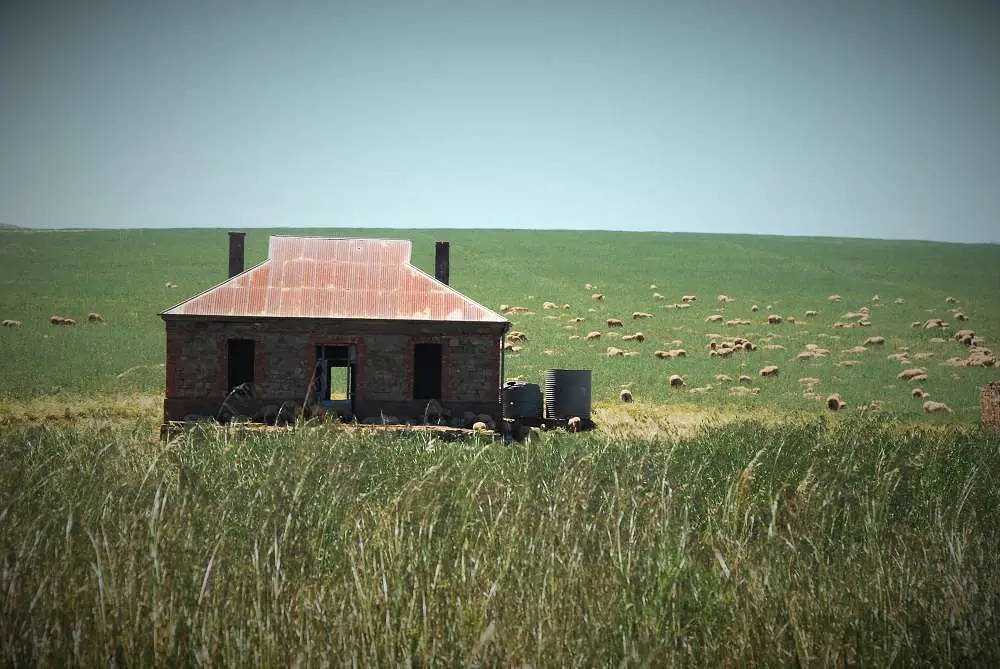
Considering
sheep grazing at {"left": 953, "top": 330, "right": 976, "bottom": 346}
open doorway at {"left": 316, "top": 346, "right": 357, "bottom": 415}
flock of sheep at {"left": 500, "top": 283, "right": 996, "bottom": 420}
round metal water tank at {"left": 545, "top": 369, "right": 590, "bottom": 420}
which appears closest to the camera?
open doorway at {"left": 316, "top": 346, "right": 357, "bottom": 415}

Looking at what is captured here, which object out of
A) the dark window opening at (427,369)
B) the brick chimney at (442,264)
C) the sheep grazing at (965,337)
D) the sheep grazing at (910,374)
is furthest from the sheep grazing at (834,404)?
the sheep grazing at (965,337)

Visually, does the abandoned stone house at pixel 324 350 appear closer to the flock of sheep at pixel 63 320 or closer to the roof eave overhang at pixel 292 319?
the roof eave overhang at pixel 292 319

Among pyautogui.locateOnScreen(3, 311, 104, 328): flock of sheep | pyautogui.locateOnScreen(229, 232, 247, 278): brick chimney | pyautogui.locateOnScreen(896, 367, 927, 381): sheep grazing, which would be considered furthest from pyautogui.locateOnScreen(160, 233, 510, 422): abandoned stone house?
pyautogui.locateOnScreen(3, 311, 104, 328): flock of sheep

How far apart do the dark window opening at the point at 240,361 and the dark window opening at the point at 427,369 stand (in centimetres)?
467

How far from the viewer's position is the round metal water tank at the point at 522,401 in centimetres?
3022

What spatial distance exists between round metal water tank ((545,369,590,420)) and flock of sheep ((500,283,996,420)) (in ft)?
20.6

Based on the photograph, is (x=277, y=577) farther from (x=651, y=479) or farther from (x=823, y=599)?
(x=651, y=479)

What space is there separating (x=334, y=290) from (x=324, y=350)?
1.79 metres

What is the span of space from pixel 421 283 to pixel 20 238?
255ft

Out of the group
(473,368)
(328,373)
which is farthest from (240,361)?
(473,368)

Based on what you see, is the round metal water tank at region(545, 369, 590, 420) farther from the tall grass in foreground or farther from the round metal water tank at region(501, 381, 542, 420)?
the tall grass in foreground

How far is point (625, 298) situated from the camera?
67125mm

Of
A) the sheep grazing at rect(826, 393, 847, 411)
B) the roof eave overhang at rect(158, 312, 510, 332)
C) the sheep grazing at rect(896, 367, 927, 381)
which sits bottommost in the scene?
the sheep grazing at rect(826, 393, 847, 411)

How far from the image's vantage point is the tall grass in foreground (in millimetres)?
7992
